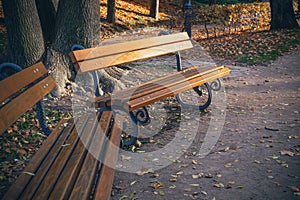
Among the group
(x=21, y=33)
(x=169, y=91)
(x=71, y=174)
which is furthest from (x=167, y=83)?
(x=21, y=33)

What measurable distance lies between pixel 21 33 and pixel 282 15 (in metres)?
10.2

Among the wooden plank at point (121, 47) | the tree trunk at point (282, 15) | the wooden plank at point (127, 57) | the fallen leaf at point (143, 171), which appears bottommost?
the fallen leaf at point (143, 171)

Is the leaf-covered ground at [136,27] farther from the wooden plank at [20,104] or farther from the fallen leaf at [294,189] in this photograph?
the wooden plank at [20,104]

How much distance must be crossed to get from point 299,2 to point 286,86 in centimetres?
1437

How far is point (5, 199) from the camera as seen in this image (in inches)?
75.4

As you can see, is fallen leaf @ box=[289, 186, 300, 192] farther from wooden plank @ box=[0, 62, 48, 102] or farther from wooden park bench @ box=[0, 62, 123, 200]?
wooden plank @ box=[0, 62, 48, 102]

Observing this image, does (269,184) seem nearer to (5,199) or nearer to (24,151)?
(5,199)

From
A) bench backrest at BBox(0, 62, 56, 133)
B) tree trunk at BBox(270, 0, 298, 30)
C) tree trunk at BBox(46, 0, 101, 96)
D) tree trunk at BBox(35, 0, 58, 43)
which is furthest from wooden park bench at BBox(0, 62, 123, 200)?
tree trunk at BBox(270, 0, 298, 30)

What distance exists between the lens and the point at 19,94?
270cm

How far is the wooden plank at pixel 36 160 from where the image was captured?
6.61ft

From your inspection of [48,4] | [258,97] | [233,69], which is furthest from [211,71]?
[48,4]

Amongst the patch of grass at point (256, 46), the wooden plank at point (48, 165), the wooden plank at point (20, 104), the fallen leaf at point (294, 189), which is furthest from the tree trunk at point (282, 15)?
the wooden plank at point (48, 165)

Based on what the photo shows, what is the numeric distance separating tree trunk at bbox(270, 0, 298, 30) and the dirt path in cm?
808

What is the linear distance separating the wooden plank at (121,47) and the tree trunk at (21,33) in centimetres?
205
